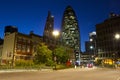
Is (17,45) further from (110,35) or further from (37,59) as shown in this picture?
(110,35)

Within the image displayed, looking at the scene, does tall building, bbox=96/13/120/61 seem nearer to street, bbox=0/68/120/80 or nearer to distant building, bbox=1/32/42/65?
distant building, bbox=1/32/42/65

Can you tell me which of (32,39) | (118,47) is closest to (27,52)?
(32,39)

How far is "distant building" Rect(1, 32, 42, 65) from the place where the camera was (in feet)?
220

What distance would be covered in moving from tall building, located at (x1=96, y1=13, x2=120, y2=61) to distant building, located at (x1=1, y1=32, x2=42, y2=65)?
2414 inches

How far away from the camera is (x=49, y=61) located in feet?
195

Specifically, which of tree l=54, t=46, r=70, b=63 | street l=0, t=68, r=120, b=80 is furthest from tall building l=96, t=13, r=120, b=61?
street l=0, t=68, r=120, b=80

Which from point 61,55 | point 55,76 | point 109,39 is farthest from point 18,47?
point 109,39

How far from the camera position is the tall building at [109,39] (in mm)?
121562

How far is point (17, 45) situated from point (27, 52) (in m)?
6.03

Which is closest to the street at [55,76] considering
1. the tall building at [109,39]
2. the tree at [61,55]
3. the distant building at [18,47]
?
the distant building at [18,47]

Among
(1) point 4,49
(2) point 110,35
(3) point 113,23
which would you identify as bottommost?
(1) point 4,49

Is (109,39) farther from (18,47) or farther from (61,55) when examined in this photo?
(18,47)

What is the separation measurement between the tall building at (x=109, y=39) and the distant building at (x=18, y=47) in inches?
2414

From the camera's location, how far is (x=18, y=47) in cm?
6781
